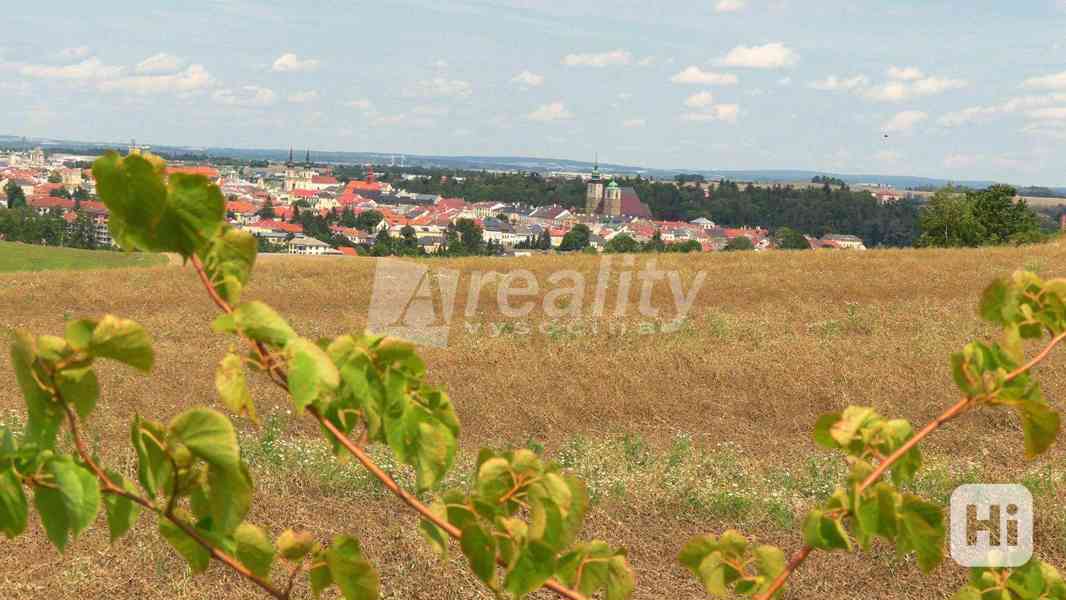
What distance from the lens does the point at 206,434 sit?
76 cm

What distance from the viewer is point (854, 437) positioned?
1.04 metres

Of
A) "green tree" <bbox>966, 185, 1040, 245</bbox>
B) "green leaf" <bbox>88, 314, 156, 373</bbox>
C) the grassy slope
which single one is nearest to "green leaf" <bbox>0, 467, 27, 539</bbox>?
"green leaf" <bbox>88, 314, 156, 373</bbox>

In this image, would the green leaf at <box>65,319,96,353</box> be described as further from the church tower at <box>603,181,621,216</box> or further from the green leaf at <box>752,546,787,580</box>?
the church tower at <box>603,181,621,216</box>

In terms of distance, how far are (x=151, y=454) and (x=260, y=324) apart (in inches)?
5.3

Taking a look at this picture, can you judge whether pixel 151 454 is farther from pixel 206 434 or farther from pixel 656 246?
pixel 656 246

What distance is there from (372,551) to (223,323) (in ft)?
10.5

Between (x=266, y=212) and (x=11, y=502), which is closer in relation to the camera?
(x=11, y=502)

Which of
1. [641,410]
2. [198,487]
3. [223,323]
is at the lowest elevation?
[641,410]

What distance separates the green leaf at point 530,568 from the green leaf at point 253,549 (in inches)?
9.6

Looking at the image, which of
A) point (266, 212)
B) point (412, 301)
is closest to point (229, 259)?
point (412, 301)

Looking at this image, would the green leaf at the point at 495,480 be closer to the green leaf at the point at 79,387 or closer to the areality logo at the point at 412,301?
the green leaf at the point at 79,387

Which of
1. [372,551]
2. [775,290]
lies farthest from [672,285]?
[372,551]

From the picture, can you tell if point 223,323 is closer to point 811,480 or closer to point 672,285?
point 811,480

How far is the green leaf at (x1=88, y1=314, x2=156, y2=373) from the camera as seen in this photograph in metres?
0.73
